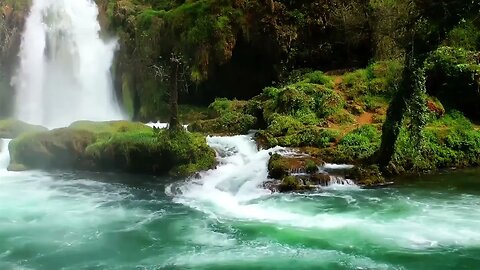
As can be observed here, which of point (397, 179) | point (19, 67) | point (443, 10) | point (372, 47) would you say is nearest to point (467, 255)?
point (397, 179)

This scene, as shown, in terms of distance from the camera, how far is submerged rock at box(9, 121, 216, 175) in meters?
17.2

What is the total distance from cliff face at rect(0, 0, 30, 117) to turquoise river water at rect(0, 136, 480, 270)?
11499 millimetres

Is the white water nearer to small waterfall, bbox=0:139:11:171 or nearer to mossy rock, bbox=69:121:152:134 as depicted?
mossy rock, bbox=69:121:152:134

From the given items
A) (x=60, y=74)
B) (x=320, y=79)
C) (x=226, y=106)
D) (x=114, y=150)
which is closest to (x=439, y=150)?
(x=320, y=79)

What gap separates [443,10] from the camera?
Result: 1506cm

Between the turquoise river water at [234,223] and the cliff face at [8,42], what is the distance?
1150cm

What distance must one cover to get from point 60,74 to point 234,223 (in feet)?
58.2

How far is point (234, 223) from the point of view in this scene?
1305 cm

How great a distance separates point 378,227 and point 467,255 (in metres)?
2.16

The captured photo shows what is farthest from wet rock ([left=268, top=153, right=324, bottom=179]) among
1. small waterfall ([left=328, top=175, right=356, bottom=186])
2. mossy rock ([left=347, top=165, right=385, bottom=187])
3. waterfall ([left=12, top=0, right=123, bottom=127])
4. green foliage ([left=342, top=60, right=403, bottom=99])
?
waterfall ([left=12, top=0, right=123, bottom=127])

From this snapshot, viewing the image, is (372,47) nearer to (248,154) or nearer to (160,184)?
(248,154)

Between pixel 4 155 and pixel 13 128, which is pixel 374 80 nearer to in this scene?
pixel 4 155

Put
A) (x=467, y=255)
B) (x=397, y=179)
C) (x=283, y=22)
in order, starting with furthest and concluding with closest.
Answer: (x=283, y=22), (x=397, y=179), (x=467, y=255)

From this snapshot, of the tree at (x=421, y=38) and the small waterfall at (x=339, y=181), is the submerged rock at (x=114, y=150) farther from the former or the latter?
the tree at (x=421, y=38)
